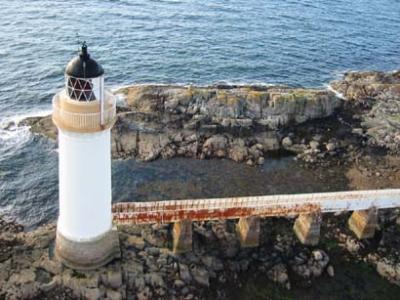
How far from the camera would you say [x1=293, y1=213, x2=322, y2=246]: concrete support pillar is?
29.4 meters

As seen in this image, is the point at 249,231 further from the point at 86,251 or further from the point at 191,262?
the point at 86,251

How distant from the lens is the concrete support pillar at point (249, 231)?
2883 centimetres

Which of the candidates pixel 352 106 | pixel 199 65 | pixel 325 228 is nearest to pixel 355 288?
pixel 325 228

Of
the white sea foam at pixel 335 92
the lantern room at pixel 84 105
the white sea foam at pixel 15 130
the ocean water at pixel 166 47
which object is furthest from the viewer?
the white sea foam at pixel 335 92

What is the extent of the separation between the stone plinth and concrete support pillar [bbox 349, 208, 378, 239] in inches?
521

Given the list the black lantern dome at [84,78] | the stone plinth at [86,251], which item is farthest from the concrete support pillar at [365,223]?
the black lantern dome at [84,78]

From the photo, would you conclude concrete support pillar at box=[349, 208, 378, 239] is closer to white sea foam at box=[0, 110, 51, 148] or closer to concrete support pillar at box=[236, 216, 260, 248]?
concrete support pillar at box=[236, 216, 260, 248]

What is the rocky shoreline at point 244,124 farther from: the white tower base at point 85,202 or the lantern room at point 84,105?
the lantern room at point 84,105

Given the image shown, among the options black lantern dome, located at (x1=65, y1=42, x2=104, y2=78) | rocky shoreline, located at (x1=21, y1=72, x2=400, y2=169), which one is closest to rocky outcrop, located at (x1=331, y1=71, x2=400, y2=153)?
rocky shoreline, located at (x1=21, y1=72, x2=400, y2=169)

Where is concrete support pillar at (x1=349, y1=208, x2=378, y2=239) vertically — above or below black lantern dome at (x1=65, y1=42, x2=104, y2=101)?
below

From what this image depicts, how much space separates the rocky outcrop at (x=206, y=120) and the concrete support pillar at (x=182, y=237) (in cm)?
1056

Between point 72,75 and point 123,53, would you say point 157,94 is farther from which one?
point 72,75

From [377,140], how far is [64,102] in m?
26.2

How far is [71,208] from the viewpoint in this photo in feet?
80.4
